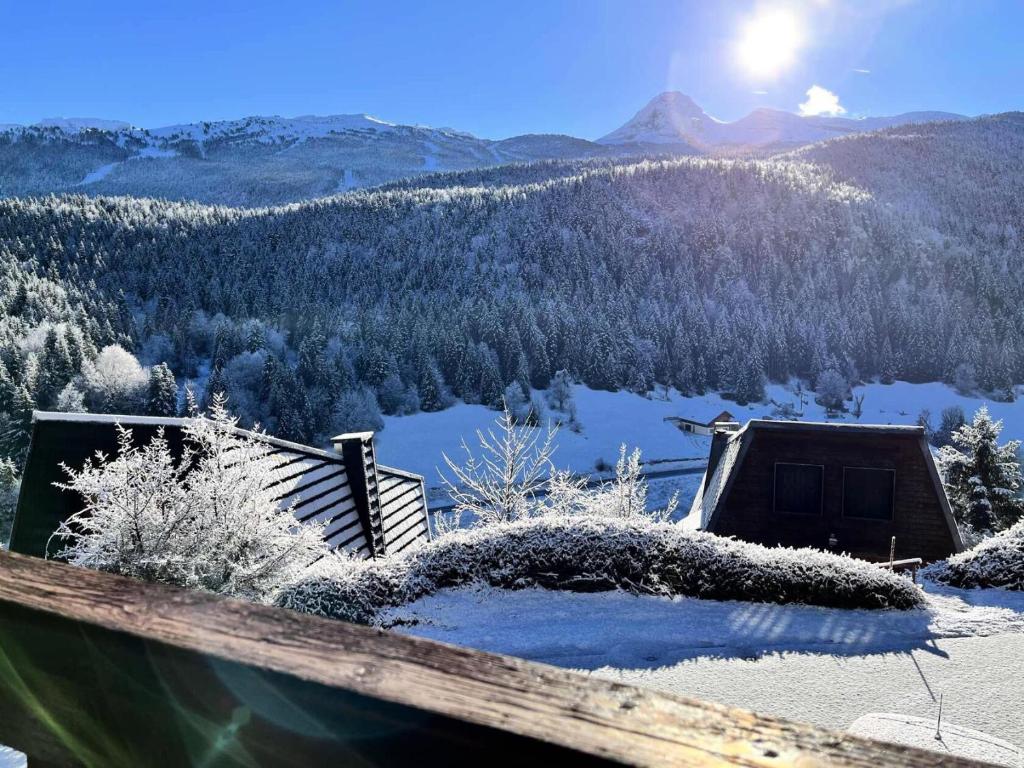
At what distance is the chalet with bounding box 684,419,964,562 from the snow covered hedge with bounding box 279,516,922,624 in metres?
6.69

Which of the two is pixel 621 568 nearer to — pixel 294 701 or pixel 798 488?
pixel 798 488

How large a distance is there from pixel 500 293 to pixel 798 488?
98704mm

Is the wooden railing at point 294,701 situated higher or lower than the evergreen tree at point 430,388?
higher

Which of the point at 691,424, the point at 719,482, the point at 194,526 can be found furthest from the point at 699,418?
the point at 194,526

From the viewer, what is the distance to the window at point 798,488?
1628cm

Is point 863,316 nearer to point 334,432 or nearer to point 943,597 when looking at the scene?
point 334,432

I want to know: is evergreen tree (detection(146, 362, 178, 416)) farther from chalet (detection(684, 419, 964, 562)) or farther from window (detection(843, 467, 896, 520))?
window (detection(843, 467, 896, 520))

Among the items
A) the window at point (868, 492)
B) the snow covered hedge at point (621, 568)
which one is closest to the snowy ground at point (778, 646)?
the snow covered hedge at point (621, 568)

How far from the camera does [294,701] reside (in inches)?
37.5

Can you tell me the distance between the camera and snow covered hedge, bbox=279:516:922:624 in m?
9.41

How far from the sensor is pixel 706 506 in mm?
19531

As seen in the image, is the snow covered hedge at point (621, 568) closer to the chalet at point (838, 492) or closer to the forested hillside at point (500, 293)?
the chalet at point (838, 492)

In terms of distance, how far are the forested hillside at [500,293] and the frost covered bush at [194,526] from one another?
186 ft

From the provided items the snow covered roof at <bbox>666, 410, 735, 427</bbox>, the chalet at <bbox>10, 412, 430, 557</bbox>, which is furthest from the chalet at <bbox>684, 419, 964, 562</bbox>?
the snow covered roof at <bbox>666, 410, 735, 427</bbox>
